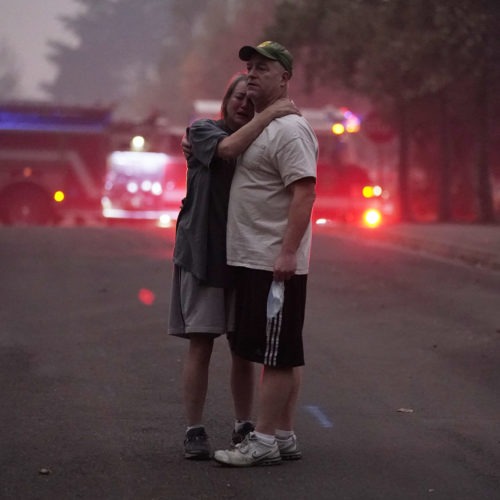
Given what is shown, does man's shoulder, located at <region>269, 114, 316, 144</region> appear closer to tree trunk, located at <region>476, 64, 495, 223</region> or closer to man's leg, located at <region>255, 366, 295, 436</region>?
man's leg, located at <region>255, 366, 295, 436</region>

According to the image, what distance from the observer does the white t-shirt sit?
7.23 metres

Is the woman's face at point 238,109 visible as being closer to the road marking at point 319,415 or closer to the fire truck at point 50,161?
the road marking at point 319,415

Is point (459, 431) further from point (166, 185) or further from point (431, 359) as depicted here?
point (166, 185)

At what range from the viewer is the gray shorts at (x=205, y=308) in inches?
293

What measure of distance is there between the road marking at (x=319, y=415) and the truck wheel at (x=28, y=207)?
2475 cm

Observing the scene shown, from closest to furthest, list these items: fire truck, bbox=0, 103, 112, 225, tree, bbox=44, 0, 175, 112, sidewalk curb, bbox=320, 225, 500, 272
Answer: sidewalk curb, bbox=320, 225, 500, 272 → fire truck, bbox=0, 103, 112, 225 → tree, bbox=44, 0, 175, 112

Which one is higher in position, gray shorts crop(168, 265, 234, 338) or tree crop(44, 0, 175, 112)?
tree crop(44, 0, 175, 112)

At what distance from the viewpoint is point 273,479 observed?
281 inches

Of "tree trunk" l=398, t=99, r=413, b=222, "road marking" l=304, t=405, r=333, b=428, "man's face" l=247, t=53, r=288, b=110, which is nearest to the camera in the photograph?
"man's face" l=247, t=53, r=288, b=110

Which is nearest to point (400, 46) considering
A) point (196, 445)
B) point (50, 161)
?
point (50, 161)

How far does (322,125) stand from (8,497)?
85.7ft

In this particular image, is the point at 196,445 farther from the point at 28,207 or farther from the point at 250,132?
the point at 28,207

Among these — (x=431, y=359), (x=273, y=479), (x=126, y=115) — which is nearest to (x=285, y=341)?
(x=273, y=479)

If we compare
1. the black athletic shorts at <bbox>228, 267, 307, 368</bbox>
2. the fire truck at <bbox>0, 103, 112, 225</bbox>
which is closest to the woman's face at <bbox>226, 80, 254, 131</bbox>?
the black athletic shorts at <bbox>228, 267, 307, 368</bbox>
